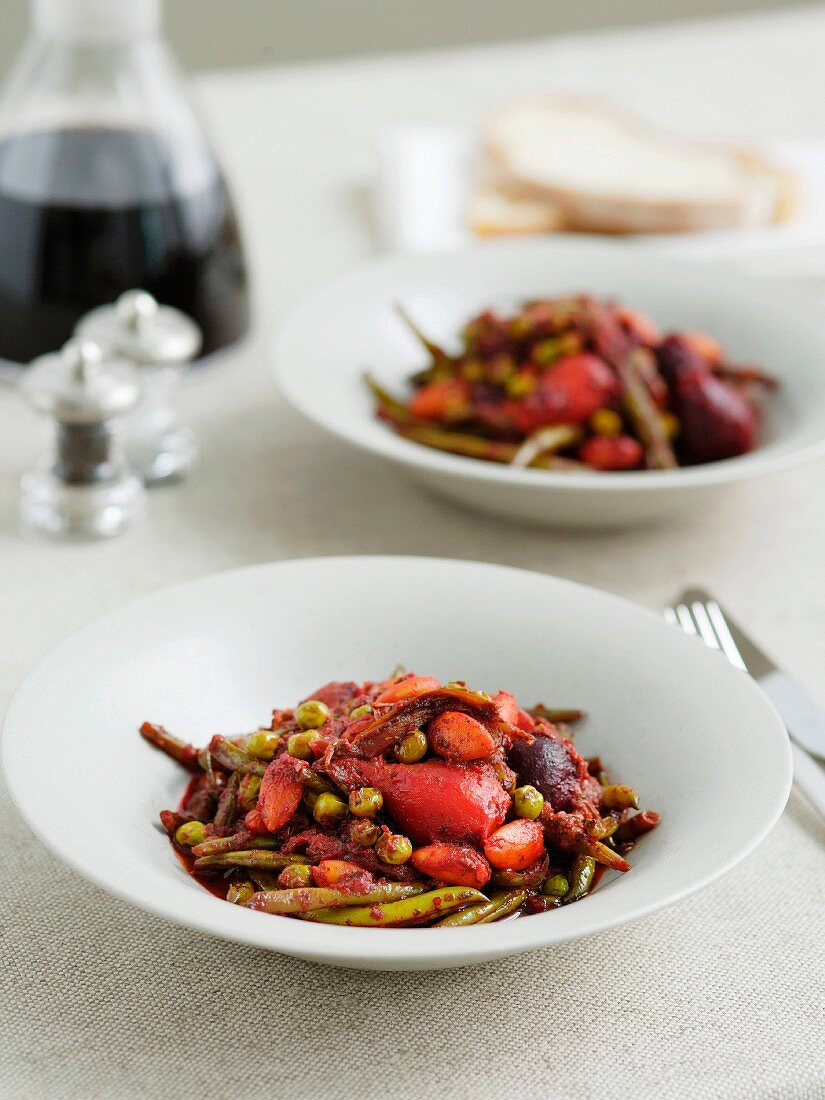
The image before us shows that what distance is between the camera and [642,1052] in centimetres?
95

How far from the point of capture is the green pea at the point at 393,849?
96 centimetres

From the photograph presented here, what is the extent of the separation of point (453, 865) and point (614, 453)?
802 millimetres

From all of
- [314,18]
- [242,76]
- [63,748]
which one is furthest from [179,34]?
[63,748]

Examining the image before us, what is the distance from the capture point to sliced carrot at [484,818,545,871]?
97cm

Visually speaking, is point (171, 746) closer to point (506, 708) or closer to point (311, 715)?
point (311, 715)

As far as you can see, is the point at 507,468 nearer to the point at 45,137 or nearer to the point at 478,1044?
the point at 478,1044

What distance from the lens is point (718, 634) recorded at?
1407 mm

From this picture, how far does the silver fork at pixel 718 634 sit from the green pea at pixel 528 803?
12.0 inches

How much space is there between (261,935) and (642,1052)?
1.04ft

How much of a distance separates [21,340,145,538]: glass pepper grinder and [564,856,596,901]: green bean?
82 centimetres

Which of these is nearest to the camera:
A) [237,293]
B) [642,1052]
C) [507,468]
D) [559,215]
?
[642,1052]

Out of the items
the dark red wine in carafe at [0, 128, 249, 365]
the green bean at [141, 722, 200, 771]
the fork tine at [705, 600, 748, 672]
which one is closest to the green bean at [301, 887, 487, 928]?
the green bean at [141, 722, 200, 771]

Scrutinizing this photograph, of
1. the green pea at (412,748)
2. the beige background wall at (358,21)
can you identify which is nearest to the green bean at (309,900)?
the green pea at (412,748)

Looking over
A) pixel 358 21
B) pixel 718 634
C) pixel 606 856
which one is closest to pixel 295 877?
pixel 606 856
